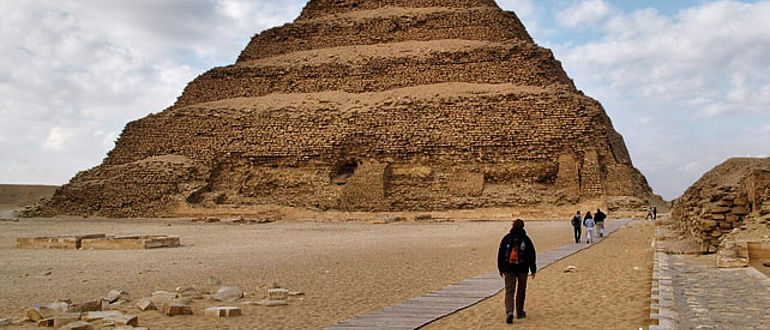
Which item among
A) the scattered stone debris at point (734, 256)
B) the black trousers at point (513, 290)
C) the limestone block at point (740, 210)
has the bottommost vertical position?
the black trousers at point (513, 290)

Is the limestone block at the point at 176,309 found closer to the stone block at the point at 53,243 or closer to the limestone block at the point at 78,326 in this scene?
the limestone block at the point at 78,326

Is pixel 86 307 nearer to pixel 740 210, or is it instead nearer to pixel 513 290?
pixel 513 290

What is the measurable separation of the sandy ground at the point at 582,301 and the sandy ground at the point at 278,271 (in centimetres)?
11

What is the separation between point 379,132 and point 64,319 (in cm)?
2837

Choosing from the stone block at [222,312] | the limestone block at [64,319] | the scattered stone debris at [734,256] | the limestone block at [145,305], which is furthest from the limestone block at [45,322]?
the scattered stone debris at [734,256]

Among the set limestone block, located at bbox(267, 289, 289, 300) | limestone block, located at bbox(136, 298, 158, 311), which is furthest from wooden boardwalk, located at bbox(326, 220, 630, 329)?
limestone block, located at bbox(136, 298, 158, 311)

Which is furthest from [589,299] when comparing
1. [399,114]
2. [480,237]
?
[399,114]

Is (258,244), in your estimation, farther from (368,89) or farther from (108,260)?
(368,89)

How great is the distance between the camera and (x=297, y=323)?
6941 mm

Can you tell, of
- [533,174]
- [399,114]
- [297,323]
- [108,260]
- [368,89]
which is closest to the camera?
[297,323]

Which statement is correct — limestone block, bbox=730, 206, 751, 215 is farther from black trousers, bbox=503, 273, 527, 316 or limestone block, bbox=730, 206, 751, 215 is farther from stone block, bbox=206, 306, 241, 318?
stone block, bbox=206, 306, 241, 318

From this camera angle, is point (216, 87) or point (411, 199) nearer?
point (411, 199)

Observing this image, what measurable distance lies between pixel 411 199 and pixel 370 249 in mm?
17377

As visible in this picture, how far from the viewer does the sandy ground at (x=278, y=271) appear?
7.59m
